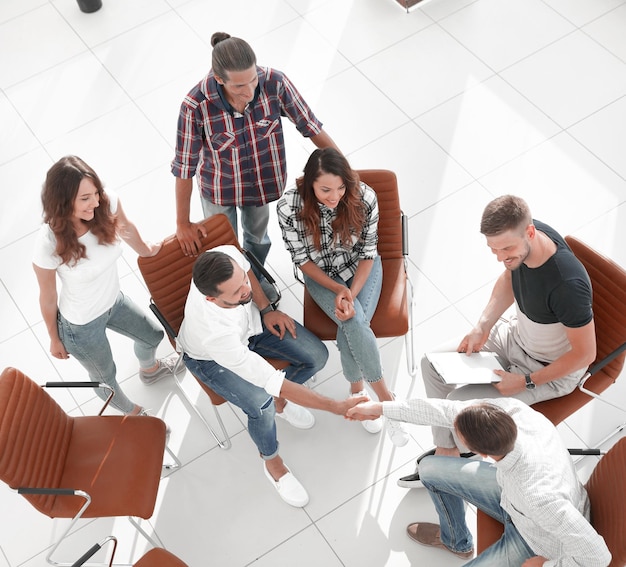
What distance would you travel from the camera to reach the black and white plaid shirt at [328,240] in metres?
3.21

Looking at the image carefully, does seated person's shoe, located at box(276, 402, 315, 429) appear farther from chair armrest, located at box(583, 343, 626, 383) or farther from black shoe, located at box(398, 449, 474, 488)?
chair armrest, located at box(583, 343, 626, 383)

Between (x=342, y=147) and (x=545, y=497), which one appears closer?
(x=545, y=497)

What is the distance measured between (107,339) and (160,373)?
0.49 meters

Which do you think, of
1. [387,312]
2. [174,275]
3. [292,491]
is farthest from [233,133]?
[292,491]

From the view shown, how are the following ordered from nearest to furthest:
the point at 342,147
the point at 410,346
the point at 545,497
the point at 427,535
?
the point at 545,497, the point at 427,535, the point at 410,346, the point at 342,147

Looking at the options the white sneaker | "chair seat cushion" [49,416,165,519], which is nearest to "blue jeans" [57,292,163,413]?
"chair seat cushion" [49,416,165,519]

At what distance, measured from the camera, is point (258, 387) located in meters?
3.13

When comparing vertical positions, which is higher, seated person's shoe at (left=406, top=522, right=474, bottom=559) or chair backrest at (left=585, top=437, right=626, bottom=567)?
chair backrest at (left=585, top=437, right=626, bottom=567)

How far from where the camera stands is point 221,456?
3.53 metres

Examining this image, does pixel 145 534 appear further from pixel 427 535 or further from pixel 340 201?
pixel 340 201

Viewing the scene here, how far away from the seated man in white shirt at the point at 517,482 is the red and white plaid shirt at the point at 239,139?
1.29 metres

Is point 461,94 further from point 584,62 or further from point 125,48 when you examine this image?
point 125,48

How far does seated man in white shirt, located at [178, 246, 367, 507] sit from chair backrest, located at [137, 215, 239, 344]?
5.5 inches

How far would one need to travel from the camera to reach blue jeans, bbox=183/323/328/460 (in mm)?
3107
